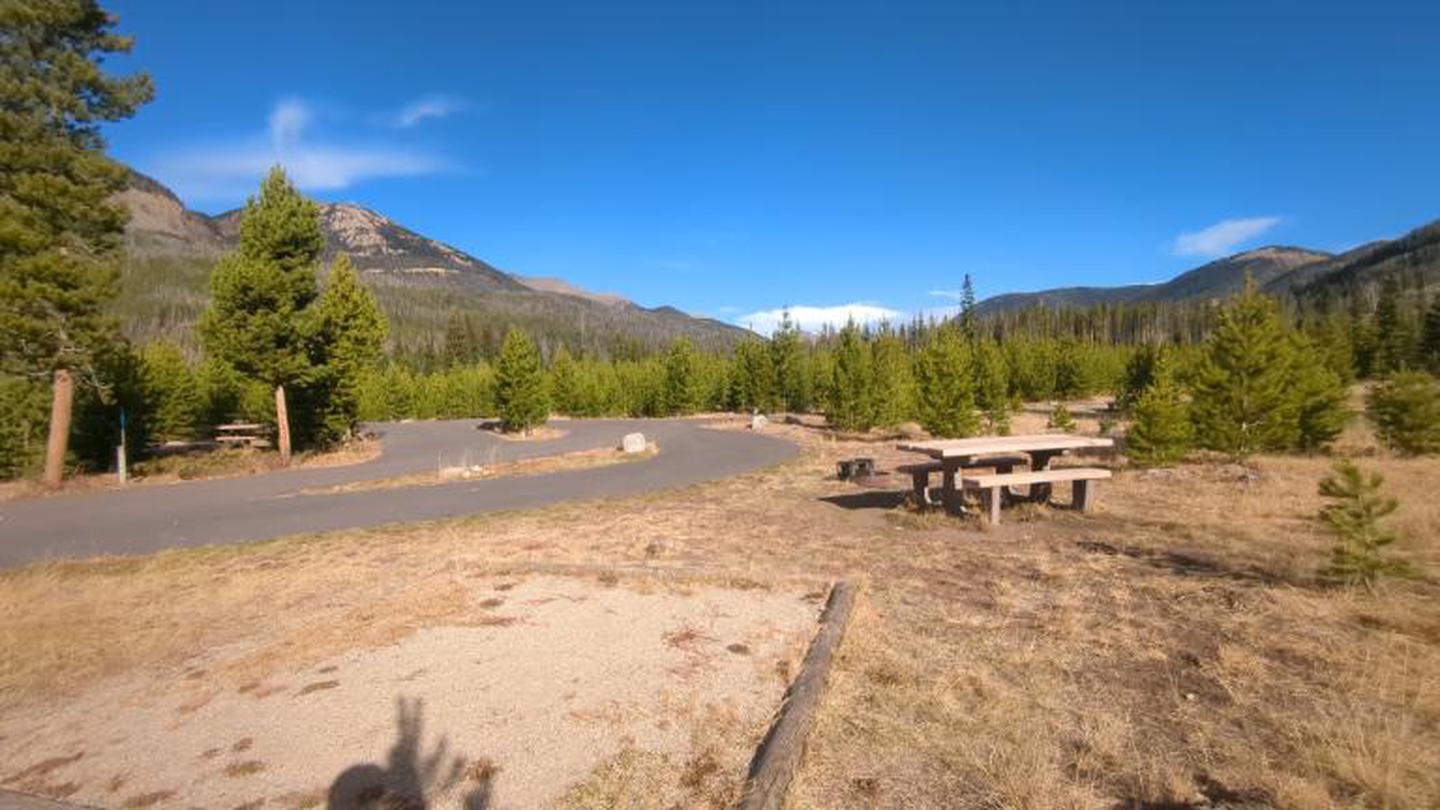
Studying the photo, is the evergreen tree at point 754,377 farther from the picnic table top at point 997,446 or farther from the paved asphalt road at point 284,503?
the picnic table top at point 997,446

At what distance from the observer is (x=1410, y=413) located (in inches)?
632

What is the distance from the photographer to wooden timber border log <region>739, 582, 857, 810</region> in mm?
3350

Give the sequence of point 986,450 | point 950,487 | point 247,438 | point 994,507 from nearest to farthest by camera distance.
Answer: point 994,507
point 986,450
point 950,487
point 247,438

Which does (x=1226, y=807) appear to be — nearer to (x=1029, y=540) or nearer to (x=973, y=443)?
(x=1029, y=540)

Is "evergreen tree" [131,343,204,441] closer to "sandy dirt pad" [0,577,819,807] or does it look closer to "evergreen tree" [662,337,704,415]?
"sandy dirt pad" [0,577,819,807]

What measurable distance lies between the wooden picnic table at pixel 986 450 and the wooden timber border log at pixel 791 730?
4863 mm

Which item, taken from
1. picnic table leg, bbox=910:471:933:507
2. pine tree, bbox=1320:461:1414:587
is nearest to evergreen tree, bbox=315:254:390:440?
picnic table leg, bbox=910:471:933:507

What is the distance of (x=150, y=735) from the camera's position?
14.3 ft

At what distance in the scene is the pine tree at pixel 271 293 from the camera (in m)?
19.5

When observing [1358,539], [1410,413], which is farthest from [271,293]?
[1410,413]

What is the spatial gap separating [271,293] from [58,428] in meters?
5.75

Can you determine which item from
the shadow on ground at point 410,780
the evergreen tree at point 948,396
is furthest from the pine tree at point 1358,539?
the evergreen tree at point 948,396

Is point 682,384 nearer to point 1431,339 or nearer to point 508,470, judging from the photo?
point 508,470

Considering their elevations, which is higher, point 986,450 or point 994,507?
point 986,450
